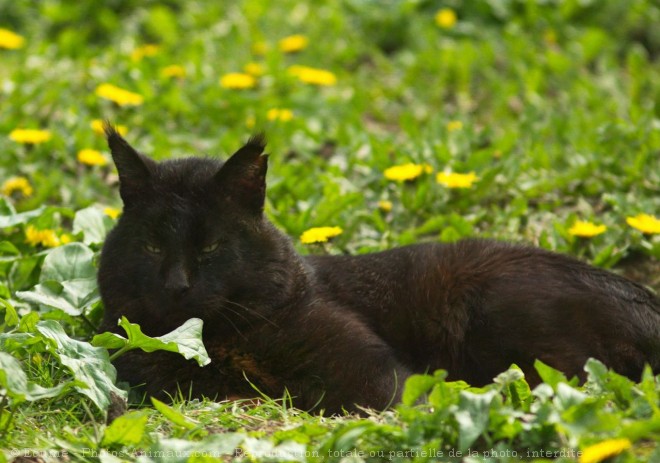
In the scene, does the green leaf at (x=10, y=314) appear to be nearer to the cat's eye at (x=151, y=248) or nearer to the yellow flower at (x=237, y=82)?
the cat's eye at (x=151, y=248)

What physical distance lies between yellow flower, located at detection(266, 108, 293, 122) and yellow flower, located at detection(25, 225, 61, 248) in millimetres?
2147

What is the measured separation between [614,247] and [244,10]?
4545 millimetres

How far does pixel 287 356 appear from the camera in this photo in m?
3.72

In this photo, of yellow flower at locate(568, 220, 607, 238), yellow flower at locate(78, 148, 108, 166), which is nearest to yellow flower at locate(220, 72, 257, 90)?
yellow flower at locate(78, 148, 108, 166)

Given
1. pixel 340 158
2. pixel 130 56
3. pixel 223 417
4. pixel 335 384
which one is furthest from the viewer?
pixel 130 56

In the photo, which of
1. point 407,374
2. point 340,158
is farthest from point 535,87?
point 407,374

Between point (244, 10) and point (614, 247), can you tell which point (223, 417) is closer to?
point (614, 247)

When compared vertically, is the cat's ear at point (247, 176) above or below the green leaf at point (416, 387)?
above

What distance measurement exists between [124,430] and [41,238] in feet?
6.41

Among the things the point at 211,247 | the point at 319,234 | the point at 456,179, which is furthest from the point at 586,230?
the point at 211,247

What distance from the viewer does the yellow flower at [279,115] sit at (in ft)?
21.1

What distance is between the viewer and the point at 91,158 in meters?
5.69

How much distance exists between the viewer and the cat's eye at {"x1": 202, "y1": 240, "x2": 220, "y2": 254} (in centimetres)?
366

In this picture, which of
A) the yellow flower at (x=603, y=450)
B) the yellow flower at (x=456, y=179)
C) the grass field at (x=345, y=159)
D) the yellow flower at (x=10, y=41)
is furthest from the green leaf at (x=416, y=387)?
the yellow flower at (x=10, y=41)
